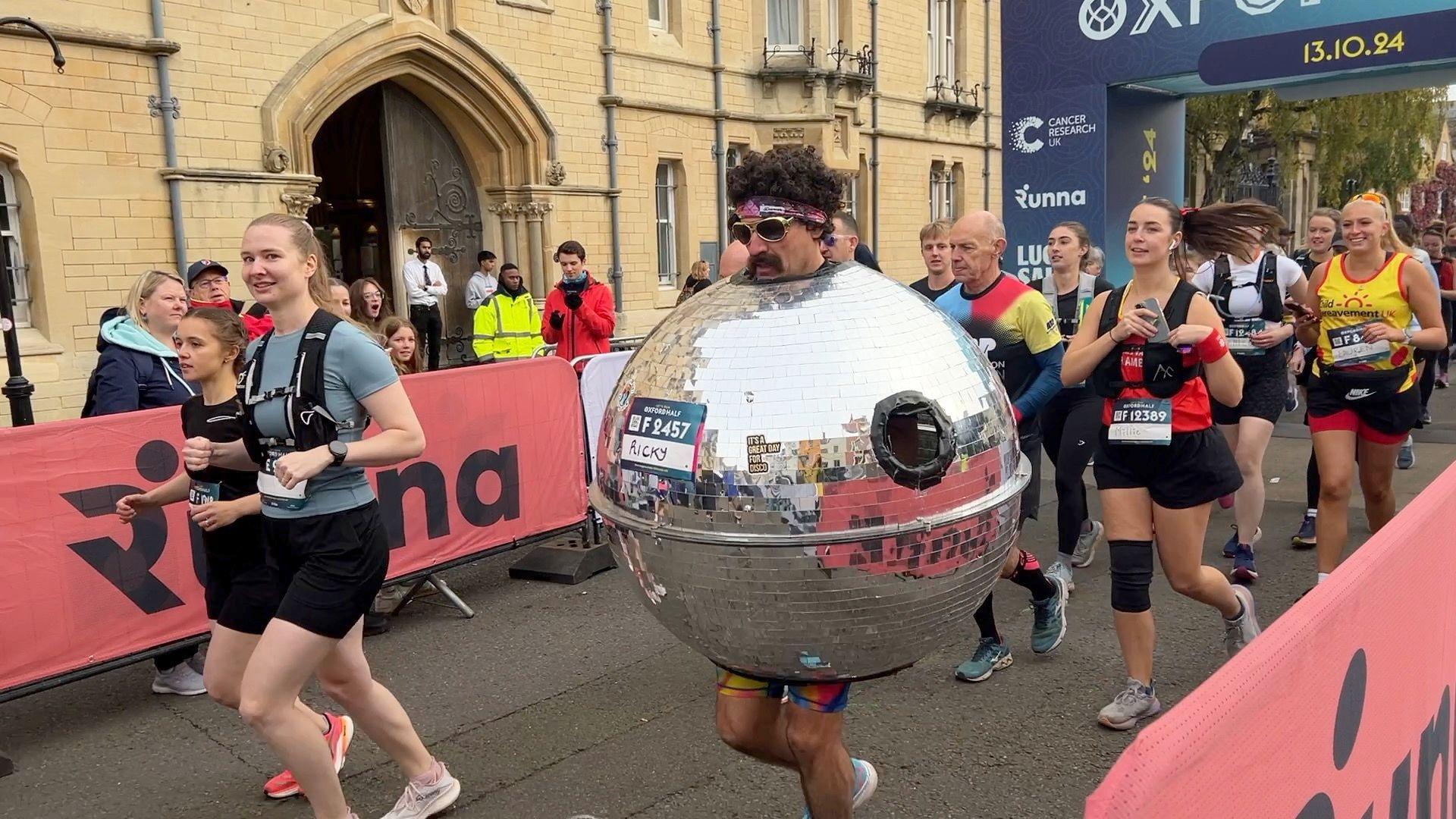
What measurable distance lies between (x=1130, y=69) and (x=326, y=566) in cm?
1078

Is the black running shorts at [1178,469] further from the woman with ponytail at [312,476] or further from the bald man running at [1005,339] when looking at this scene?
the woman with ponytail at [312,476]

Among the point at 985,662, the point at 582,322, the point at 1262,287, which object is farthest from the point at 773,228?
the point at 582,322

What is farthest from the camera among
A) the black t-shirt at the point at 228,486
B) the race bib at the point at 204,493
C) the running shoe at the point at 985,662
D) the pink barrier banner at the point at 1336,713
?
the running shoe at the point at 985,662

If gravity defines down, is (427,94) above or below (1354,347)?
above

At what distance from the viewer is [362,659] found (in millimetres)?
3293

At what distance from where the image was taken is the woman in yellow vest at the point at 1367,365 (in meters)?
4.92

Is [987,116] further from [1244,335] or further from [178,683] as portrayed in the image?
[178,683]

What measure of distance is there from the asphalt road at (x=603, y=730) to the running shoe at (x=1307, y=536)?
681 millimetres

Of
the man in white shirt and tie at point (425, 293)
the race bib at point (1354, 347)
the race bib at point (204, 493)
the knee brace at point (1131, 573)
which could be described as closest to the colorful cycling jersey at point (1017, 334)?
the knee brace at point (1131, 573)

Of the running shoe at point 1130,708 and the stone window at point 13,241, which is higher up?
the stone window at point 13,241

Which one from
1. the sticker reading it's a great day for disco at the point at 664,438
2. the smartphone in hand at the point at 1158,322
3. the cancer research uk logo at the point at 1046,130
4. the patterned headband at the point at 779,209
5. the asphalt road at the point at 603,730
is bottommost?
the asphalt road at the point at 603,730

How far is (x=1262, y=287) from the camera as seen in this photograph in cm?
622

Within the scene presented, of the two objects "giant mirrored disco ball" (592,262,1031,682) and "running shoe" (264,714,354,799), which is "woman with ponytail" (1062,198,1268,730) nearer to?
"giant mirrored disco ball" (592,262,1031,682)

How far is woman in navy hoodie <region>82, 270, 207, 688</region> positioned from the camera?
4.77 meters
